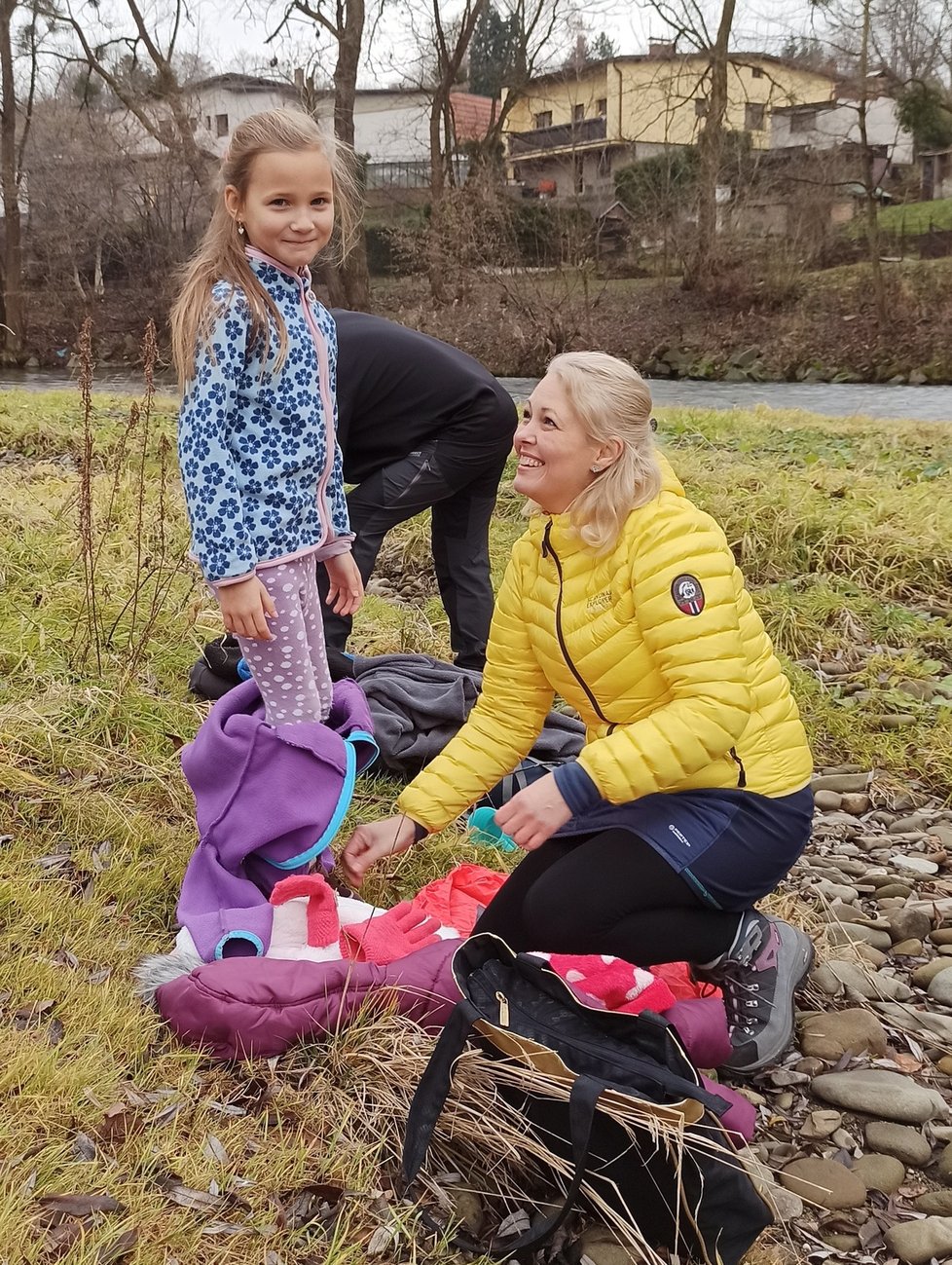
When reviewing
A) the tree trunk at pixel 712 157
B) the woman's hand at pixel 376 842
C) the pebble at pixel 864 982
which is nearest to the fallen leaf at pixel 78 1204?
the woman's hand at pixel 376 842

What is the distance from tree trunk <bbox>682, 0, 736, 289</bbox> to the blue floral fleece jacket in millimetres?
19919

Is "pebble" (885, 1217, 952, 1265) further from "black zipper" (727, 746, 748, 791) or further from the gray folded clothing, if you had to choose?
the gray folded clothing

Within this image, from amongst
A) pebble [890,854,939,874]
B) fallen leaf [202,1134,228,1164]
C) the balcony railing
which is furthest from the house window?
fallen leaf [202,1134,228,1164]

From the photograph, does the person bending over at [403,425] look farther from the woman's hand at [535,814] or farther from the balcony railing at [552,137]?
the balcony railing at [552,137]

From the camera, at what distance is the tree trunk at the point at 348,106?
1605 cm

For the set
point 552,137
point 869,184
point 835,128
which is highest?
point 835,128

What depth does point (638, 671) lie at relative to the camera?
85.8 inches

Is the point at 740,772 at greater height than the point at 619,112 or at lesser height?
lesser

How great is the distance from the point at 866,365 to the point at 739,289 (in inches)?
153

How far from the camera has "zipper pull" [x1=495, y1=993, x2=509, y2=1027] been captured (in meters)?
1.91

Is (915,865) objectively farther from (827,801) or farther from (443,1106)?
(443,1106)

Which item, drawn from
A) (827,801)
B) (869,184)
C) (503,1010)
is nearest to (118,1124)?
(503,1010)

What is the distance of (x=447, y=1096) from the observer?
6.46ft

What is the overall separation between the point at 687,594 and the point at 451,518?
7.50 ft
